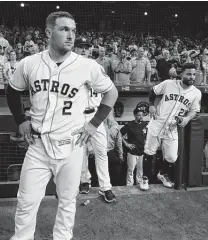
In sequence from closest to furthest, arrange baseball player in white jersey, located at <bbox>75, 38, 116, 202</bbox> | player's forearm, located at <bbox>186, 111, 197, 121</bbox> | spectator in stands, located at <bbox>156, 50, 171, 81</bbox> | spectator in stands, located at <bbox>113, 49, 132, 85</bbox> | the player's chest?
the player's chest < baseball player in white jersey, located at <bbox>75, 38, 116, 202</bbox> < player's forearm, located at <bbox>186, 111, 197, 121</bbox> < spectator in stands, located at <bbox>113, 49, 132, 85</bbox> < spectator in stands, located at <bbox>156, 50, 171, 81</bbox>

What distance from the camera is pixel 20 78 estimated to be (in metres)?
2.38

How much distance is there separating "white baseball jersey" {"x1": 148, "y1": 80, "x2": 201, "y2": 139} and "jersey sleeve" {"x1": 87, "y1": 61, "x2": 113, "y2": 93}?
2008 mm

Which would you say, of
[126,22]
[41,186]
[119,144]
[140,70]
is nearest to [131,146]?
[119,144]

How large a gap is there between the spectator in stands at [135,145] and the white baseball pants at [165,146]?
62 centimetres

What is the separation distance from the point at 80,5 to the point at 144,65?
10.0 meters

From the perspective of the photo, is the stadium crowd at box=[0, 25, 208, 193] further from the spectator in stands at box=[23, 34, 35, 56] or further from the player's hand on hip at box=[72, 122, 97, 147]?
the player's hand on hip at box=[72, 122, 97, 147]

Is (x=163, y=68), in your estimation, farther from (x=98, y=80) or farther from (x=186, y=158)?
(x=98, y=80)

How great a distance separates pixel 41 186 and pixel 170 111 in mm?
2624

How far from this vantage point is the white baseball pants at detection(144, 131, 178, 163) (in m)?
4.22

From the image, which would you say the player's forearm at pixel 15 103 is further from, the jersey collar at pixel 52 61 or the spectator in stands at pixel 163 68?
the spectator in stands at pixel 163 68

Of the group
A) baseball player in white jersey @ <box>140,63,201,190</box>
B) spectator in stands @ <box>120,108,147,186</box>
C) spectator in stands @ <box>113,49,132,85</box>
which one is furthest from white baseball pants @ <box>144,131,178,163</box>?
spectator in stands @ <box>113,49,132,85</box>

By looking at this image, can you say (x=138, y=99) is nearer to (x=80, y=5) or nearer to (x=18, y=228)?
(x=18, y=228)

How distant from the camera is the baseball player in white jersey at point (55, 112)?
232 cm

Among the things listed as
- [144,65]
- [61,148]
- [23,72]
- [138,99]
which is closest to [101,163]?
[61,148]
